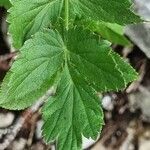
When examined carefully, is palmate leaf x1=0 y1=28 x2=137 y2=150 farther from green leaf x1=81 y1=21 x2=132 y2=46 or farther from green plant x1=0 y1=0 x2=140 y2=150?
green leaf x1=81 y1=21 x2=132 y2=46

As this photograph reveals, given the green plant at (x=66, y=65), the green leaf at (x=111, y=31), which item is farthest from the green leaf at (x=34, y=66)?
the green leaf at (x=111, y=31)

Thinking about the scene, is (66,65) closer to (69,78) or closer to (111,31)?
(69,78)

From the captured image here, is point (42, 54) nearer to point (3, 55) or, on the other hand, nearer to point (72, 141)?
point (72, 141)

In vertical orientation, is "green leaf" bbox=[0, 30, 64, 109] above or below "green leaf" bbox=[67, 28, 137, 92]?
below

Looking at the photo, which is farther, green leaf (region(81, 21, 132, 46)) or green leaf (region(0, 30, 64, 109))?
green leaf (region(81, 21, 132, 46))

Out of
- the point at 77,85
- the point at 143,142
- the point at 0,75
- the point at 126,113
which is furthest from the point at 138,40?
the point at 77,85

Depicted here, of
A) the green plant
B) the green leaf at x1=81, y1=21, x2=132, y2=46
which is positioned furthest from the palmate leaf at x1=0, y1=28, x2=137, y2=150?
the green leaf at x1=81, y1=21, x2=132, y2=46

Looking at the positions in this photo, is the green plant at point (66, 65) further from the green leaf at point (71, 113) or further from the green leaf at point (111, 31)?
the green leaf at point (111, 31)

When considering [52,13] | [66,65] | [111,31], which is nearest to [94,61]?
[66,65]
